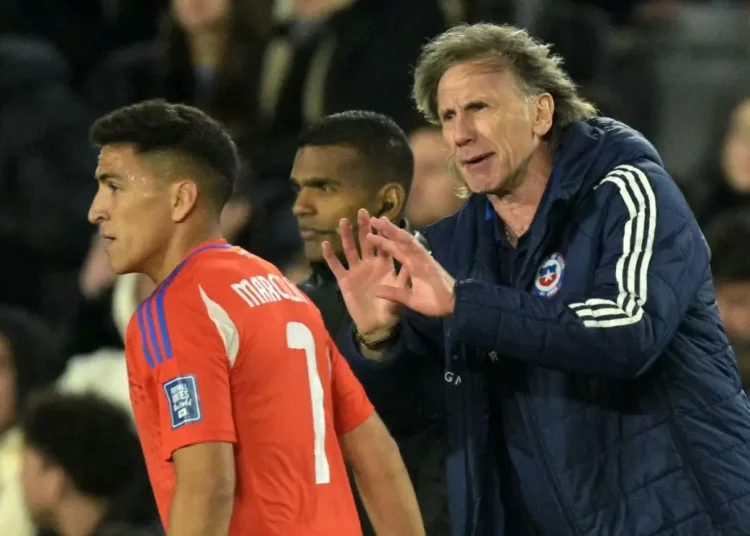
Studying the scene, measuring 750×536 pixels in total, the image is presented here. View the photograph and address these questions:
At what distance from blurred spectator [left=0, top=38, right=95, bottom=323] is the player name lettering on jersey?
3227 mm

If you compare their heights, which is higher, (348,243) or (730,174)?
(348,243)

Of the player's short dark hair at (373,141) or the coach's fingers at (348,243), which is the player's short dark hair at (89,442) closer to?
the player's short dark hair at (373,141)

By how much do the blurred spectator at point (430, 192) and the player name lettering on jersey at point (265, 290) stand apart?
6.48 ft

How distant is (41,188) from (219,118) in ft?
2.69

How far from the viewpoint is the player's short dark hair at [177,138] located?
10.2ft

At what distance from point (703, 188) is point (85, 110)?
96.2 inches

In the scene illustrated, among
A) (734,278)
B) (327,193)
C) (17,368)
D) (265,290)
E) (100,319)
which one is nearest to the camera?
(265,290)

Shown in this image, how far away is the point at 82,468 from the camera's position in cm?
457

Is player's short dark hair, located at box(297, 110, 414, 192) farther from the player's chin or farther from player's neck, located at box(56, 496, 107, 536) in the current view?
player's neck, located at box(56, 496, 107, 536)

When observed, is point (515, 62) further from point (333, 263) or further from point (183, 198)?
point (183, 198)

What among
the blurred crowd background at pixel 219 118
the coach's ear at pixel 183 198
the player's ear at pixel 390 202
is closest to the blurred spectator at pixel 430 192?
the blurred crowd background at pixel 219 118

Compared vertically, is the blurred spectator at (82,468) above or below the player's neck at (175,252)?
below

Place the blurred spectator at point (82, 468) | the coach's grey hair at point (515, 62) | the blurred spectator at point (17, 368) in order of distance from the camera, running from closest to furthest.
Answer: the coach's grey hair at point (515, 62)
the blurred spectator at point (82, 468)
the blurred spectator at point (17, 368)

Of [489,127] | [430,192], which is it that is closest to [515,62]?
[489,127]
